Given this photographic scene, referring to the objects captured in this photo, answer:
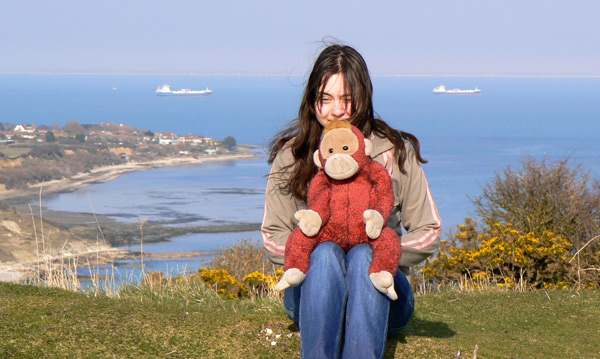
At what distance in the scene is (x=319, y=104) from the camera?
313 cm

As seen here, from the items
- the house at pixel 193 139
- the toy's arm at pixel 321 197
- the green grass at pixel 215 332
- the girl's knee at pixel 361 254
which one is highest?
the toy's arm at pixel 321 197

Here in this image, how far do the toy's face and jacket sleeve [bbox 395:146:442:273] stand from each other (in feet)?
1.33

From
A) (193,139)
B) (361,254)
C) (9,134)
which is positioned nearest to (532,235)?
(361,254)

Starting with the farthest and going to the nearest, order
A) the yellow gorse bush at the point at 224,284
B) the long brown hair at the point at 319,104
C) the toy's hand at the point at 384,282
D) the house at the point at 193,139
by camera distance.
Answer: the house at the point at 193,139 < the yellow gorse bush at the point at 224,284 < the long brown hair at the point at 319,104 < the toy's hand at the point at 384,282

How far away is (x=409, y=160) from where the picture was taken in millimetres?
3086

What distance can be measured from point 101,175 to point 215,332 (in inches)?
3076

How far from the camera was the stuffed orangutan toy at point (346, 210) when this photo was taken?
264cm

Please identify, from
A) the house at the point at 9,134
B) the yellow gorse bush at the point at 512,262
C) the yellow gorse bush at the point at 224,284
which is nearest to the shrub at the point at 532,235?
the yellow gorse bush at the point at 512,262

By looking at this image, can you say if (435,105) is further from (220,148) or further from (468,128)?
(220,148)

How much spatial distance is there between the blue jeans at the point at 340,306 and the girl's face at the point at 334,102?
699 mm

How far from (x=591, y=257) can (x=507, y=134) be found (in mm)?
106307

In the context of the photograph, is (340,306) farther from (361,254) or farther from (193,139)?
(193,139)

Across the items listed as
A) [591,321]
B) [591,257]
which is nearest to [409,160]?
[591,321]

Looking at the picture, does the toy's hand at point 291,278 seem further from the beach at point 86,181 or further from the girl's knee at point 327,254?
the beach at point 86,181
